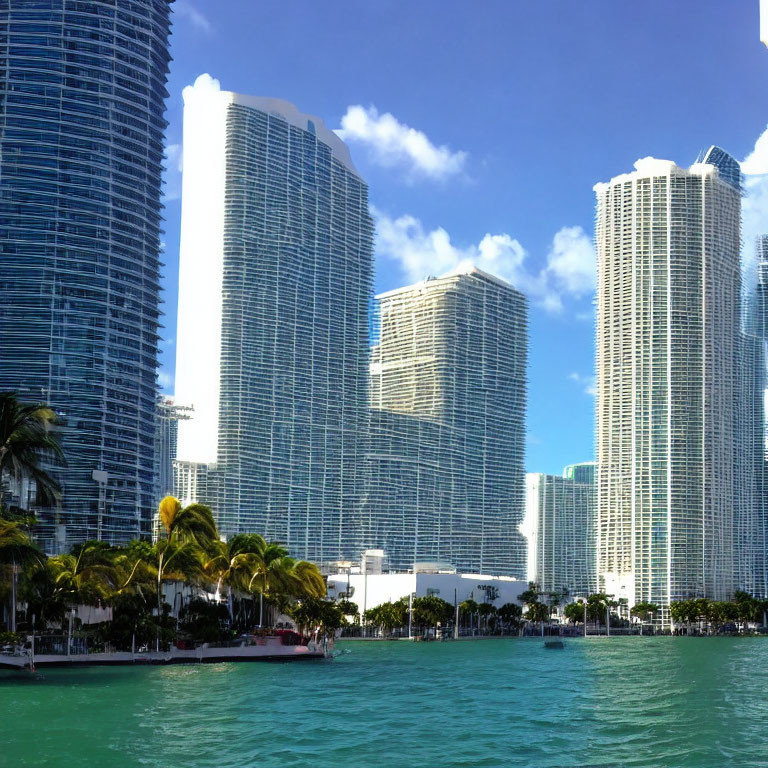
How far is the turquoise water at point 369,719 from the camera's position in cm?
5416

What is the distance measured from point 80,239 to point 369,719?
13798cm

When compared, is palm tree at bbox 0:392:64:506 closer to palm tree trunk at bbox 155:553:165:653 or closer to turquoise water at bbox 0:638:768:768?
turquoise water at bbox 0:638:768:768

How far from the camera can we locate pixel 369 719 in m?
68.4

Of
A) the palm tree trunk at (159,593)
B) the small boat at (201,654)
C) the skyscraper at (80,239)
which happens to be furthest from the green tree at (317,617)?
the skyscraper at (80,239)

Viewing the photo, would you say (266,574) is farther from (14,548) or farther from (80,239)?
(80,239)

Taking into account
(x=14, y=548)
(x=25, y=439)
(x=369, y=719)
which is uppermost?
(x=25, y=439)

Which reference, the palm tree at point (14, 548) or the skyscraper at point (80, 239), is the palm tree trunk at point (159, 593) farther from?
the skyscraper at point (80, 239)

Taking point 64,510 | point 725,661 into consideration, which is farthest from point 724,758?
point 64,510

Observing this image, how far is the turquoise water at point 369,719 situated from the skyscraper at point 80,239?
91.3 metres

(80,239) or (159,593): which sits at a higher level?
(80,239)

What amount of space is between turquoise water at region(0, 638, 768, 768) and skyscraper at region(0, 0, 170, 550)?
299 ft

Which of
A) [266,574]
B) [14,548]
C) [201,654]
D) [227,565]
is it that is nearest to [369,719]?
[14,548]

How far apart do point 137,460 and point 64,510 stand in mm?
17886

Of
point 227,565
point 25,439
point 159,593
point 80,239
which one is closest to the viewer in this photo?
point 25,439
